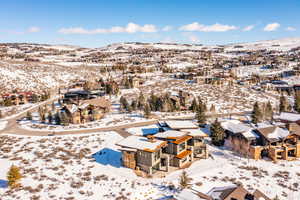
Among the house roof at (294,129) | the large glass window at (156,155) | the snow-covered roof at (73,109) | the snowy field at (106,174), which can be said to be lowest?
the snowy field at (106,174)

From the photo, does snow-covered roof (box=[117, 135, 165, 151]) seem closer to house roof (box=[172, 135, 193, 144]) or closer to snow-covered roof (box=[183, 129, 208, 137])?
house roof (box=[172, 135, 193, 144])

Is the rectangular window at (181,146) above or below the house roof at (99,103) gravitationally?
below

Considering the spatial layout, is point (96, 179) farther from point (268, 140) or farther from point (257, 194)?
point (268, 140)

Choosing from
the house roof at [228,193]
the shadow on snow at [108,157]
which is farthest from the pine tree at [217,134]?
the house roof at [228,193]

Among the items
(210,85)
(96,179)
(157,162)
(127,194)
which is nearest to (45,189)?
(96,179)

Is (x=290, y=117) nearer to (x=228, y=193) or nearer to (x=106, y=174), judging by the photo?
(x=228, y=193)

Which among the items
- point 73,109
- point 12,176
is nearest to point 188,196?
point 12,176

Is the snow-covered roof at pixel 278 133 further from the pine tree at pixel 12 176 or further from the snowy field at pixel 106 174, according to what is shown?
the pine tree at pixel 12 176
